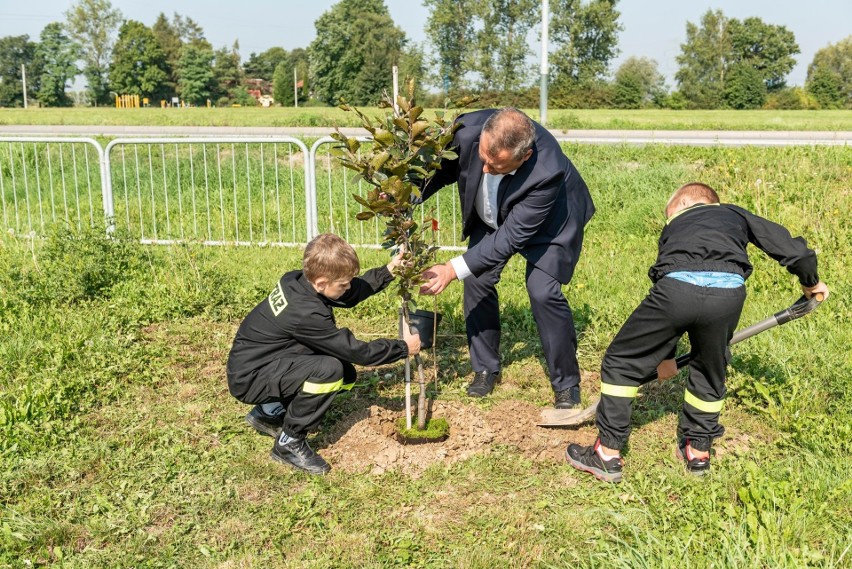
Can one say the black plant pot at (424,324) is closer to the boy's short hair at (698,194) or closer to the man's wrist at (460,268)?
the man's wrist at (460,268)

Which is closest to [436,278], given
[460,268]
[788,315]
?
[460,268]

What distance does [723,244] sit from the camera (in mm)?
3467

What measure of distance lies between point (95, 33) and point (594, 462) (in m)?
88.4

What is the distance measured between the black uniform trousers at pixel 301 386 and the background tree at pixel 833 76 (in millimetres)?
48132

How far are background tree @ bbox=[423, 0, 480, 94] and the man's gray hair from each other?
45475mm

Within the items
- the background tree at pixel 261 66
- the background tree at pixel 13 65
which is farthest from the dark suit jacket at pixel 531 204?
the background tree at pixel 261 66

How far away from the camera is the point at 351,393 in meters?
4.98

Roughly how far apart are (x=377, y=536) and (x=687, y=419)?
69.6 inches

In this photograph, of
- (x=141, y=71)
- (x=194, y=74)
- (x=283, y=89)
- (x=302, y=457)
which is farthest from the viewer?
(x=141, y=71)

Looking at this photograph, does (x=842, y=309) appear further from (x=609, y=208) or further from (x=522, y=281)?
(x=609, y=208)

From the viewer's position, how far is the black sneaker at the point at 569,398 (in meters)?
4.61

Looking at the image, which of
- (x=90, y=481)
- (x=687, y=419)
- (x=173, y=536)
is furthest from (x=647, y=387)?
(x=90, y=481)

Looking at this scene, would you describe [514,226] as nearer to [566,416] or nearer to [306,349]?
[566,416]

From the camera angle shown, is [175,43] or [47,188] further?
[175,43]
